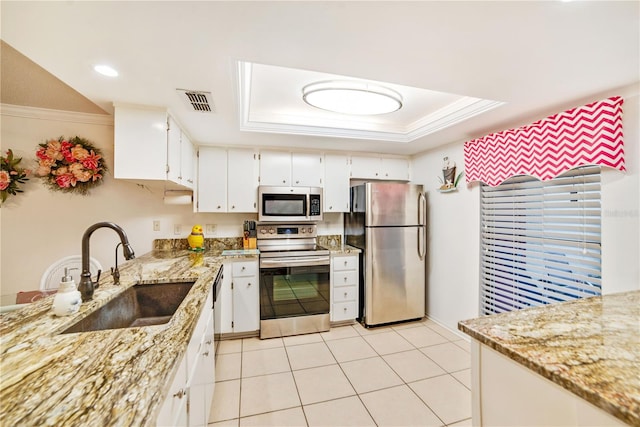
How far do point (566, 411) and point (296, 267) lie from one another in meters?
2.39

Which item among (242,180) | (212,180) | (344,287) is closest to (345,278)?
(344,287)

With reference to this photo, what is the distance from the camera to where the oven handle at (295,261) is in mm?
2889

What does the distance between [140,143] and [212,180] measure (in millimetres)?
1111

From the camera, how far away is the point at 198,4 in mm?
1050

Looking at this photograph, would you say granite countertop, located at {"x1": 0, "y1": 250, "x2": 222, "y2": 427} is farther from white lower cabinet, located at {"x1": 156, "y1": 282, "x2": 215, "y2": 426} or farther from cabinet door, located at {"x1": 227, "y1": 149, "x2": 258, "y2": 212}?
cabinet door, located at {"x1": 227, "y1": 149, "x2": 258, "y2": 212}

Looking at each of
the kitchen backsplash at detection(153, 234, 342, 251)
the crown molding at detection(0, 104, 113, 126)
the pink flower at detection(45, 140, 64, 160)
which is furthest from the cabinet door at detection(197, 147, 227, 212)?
the pink flower at detection(45, 140, 64, 160)

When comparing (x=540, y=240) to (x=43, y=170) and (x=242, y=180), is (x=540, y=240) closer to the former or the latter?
(x=242, y=180)

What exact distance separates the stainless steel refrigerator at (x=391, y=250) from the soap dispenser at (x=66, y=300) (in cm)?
255

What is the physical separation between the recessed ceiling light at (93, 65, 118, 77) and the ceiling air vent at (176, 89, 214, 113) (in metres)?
0.34

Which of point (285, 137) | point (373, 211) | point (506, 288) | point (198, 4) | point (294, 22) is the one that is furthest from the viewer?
point (373, 211)

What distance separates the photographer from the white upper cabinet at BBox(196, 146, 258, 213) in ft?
10.1

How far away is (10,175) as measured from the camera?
2.48 m

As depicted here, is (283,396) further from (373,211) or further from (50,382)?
(373,211)

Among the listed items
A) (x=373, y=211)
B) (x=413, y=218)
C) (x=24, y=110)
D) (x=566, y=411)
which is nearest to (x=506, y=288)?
(x=413, y=218)
